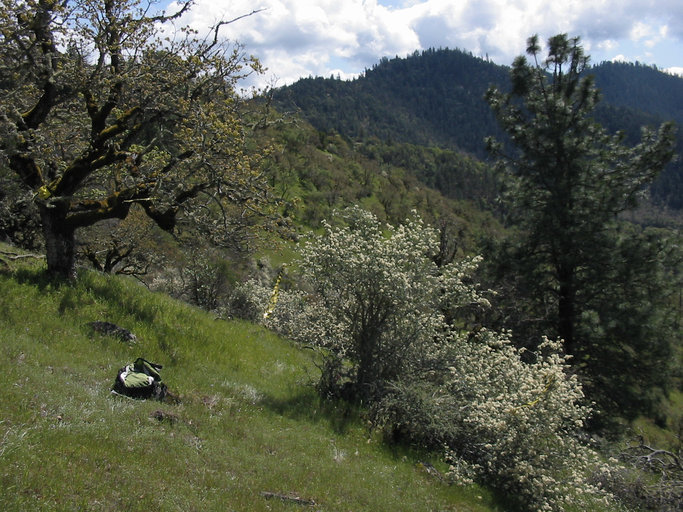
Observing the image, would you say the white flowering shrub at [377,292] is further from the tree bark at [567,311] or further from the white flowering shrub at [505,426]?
the tree bark at [567,311]

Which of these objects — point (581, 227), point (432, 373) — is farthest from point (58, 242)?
point (581, 227)

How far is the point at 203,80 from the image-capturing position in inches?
448

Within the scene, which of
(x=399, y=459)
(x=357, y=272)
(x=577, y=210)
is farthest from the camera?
(x=577, y=210)

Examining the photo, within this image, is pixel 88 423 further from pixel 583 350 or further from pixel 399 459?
pixel 583 350

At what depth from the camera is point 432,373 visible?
1059 cm

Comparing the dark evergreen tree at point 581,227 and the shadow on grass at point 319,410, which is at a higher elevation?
the dark evergreen tree at point 581,227

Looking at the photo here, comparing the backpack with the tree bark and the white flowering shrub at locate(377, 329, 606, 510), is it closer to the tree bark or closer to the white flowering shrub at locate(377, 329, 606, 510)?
the white flowering shrub at locate(377, 329, 606, 510)

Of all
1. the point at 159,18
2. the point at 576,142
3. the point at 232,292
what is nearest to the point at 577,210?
the point at 576,142

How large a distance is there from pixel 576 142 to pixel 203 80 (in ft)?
44.5

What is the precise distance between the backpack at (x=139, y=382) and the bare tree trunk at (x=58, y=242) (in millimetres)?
4115

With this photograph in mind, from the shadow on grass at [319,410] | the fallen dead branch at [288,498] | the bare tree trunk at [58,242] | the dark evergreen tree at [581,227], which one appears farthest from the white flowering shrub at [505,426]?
the bare tree trunk at [58,242]

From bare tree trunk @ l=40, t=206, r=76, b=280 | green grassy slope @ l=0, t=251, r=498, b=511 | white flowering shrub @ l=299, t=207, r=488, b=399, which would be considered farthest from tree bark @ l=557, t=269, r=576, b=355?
bare tree trunk @ l=40, t=206, r=76, b=280

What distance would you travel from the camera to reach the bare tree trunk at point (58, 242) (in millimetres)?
10297

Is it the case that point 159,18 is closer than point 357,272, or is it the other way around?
point 357,272
